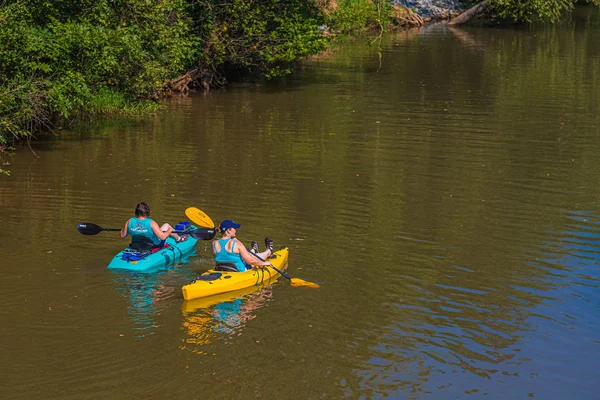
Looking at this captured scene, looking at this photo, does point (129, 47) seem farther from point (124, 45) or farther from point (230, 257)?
point (230, 257)

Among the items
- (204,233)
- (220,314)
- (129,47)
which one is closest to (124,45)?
(129,47)

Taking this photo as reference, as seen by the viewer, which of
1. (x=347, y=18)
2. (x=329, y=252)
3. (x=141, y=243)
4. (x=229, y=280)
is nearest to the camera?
(x=229, y=280)

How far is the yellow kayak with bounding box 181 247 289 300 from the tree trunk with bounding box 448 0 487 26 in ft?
146

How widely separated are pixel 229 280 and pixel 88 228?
3.13 metres

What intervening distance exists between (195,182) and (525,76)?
18693mm

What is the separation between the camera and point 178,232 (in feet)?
48.3

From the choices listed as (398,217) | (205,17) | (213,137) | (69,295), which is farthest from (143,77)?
(69,295)

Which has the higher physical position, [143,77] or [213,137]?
[143,77]

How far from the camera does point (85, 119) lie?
2530 centimetres

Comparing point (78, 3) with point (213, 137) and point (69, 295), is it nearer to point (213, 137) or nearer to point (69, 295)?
point (213, 137)

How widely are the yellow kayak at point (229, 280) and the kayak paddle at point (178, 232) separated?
0.86 m

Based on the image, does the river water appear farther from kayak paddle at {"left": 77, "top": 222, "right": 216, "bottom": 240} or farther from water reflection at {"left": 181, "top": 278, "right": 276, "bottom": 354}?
kayak paddle at {"left": 77, "top": 222, "right": 216, "bottom": 240}

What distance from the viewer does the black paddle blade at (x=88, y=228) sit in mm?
14820

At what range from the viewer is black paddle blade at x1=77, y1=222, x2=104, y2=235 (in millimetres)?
14820
